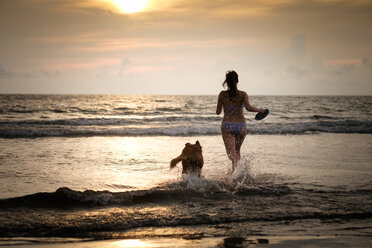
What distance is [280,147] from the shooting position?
39.5 ft

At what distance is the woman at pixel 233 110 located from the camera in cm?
598

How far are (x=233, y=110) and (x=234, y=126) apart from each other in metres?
0.29

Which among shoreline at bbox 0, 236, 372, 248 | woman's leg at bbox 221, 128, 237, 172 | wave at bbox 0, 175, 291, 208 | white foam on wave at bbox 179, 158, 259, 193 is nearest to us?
shoreline at bbox 0, 236, 372, 248

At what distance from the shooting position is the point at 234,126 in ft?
20.5

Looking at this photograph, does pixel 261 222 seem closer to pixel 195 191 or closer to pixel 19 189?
pixel 195 191

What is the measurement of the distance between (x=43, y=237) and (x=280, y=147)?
9576 mm

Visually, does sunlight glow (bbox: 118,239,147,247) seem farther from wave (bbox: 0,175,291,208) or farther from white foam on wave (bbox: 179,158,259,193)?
white foam on wave (bbox: 179,158,259,193)

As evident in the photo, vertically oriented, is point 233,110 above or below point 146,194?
above

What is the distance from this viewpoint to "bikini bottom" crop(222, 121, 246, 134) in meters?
6.25

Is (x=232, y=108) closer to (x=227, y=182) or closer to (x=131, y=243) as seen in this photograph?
(x=227, y=182)

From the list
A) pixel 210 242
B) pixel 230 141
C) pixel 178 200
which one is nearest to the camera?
pixel 210 242

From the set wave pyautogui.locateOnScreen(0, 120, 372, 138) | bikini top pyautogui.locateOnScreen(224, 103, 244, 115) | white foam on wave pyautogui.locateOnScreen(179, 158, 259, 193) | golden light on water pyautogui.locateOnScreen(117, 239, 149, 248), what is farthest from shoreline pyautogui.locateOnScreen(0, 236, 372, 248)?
wave pyautogui.locateOnScreen(0, 120, 372, 138)

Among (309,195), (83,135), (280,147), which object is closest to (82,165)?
(309,195)

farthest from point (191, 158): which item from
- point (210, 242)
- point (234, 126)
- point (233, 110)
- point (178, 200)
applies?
point (210, 242)
